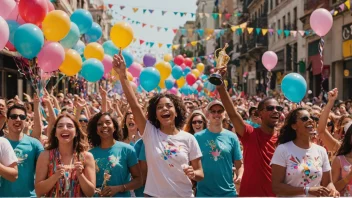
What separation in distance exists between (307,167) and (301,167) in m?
0.05

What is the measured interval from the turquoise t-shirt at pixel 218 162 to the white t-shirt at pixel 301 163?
4.20ft

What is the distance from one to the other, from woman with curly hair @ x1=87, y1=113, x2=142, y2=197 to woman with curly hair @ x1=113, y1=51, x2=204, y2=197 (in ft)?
1.66

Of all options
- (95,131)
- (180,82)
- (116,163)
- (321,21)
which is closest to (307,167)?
(116,163)

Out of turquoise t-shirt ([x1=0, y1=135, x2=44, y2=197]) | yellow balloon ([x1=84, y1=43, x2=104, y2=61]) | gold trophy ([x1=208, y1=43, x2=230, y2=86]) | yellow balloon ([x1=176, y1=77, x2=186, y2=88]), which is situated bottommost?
turquoise t-shirt ([x1=0, y1=135, x2=44, y2=197])

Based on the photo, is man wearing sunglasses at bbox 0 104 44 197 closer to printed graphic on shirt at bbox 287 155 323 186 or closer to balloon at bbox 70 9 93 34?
printed graphic on shirt at bbox 287 155 323 186

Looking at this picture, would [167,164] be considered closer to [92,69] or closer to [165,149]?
[165,149]

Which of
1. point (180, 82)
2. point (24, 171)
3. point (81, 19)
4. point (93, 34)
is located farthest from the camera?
point (180, 82)

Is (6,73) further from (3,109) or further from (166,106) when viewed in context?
(166,106)

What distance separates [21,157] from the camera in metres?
4.66

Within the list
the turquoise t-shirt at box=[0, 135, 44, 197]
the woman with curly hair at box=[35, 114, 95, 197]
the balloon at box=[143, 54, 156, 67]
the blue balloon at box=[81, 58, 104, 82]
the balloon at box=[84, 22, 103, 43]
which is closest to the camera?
the woman with curly hair at box=[35, 114, 95, 197]

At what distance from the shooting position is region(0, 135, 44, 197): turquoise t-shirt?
457 cm

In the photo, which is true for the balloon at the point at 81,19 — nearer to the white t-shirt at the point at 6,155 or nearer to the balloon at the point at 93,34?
the balloon at the point at 93,34

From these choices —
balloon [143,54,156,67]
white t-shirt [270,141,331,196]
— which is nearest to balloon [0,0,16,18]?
white t-shirt [270,141,331,196]

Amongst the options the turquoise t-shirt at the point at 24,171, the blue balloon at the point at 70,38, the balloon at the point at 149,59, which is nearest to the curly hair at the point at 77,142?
the turquoise t-shirt at the point at 24,171
